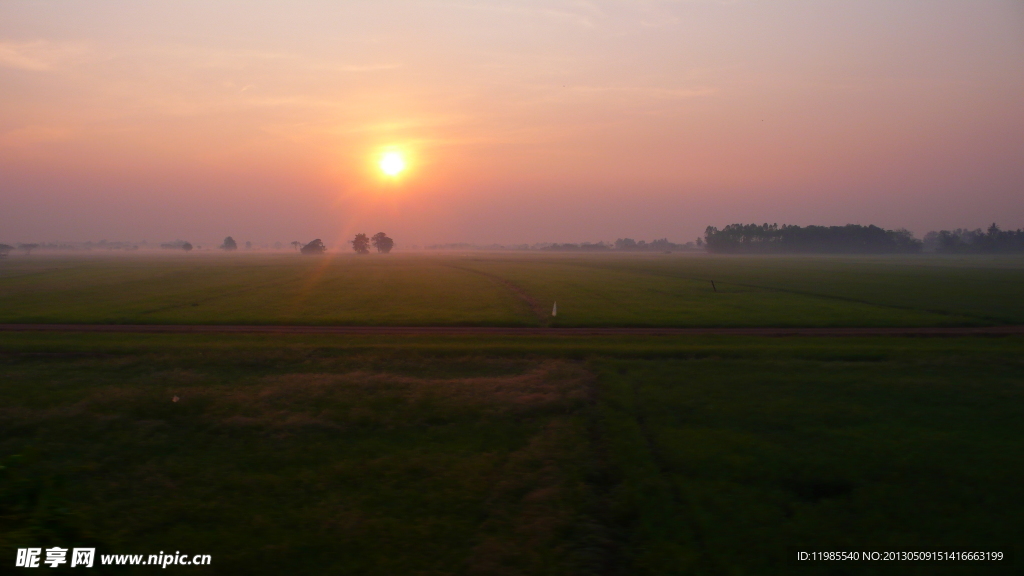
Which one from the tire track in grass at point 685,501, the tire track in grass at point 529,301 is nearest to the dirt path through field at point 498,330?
the tire track in grass at point 529,301

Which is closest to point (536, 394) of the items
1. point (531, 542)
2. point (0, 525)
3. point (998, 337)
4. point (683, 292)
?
point (531, 542)

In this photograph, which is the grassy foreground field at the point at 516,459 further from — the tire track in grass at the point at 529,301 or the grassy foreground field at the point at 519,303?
the tire track in grass at the point at 529,301

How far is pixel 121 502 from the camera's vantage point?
11.9 meters

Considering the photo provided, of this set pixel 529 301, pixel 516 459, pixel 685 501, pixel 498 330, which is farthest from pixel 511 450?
pixel 529 301

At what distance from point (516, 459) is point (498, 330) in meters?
18.1

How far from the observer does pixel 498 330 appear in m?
32.2

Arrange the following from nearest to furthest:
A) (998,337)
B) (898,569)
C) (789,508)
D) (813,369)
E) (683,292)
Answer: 1. (898,569)
2. (789,508)
3. (813,369)
4. (998,337)
5. (683,292)

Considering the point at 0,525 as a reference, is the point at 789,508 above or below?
below

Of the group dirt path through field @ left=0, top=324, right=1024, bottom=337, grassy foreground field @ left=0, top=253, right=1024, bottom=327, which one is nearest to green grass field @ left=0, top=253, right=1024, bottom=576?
dirt path through field @ left=0, top=324, right=1024, bottom=337

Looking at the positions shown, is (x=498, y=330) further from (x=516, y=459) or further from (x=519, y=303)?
(x=516, y=459)

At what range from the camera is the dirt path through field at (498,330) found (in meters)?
30.5

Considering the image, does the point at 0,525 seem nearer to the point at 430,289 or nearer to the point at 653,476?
the point at 653,476

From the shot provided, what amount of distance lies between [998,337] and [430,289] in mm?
44405

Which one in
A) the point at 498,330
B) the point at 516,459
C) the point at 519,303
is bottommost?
the point at 516,459
